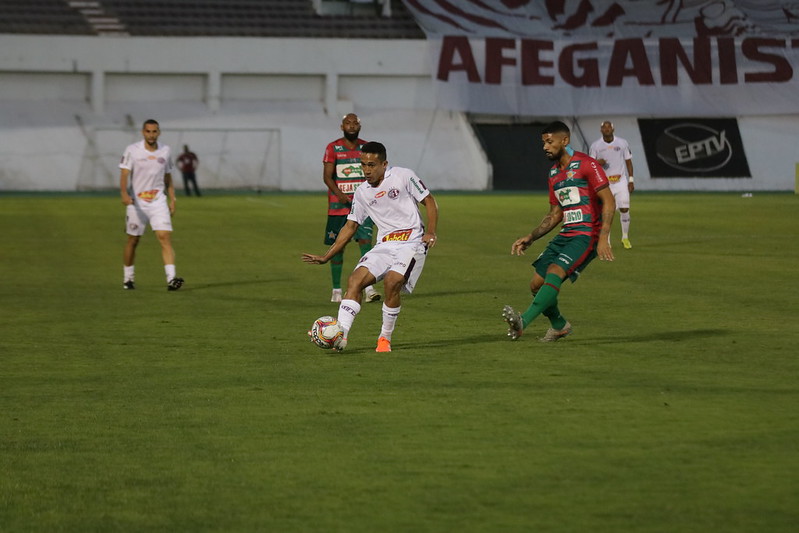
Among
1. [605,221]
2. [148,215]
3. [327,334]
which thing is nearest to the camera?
[327,334]

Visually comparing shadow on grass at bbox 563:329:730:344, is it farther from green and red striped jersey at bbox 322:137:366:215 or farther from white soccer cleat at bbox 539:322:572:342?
green and red striped jersey at bbox 322:137:366:215

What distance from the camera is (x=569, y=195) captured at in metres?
11.9

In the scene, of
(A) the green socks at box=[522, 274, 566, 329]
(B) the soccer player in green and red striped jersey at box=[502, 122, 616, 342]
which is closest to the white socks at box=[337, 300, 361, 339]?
(B) the soccer player in green and red striped jersey at box=[502, 122, 616, 342]

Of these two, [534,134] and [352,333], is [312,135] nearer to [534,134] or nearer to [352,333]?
[534,134]

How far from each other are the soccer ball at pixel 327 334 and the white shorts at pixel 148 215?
6485mm

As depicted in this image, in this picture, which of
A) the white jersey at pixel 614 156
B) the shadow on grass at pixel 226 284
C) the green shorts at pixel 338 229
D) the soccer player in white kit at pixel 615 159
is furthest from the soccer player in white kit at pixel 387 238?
the white jersey at pixel 614 156

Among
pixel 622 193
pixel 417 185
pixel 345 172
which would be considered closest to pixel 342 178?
pixel 345 172

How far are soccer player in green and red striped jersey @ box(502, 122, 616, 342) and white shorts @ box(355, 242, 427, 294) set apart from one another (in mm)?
797

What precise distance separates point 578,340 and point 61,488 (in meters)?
6.26

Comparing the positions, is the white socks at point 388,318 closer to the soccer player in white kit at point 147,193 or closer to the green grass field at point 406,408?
the green grass field at point 406,408

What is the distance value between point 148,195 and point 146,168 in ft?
1.16

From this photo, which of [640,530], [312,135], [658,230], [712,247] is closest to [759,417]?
[640,530]

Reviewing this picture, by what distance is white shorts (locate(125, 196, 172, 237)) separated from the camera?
57.1 feet

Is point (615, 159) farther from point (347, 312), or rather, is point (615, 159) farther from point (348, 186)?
point (347, 312)
